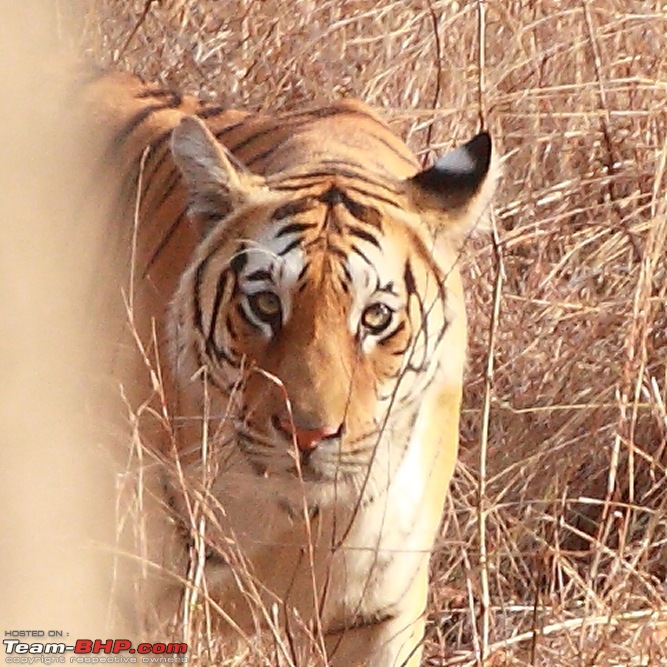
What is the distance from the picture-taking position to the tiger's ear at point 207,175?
2.16 m

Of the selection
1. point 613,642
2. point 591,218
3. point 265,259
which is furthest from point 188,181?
point 591,218

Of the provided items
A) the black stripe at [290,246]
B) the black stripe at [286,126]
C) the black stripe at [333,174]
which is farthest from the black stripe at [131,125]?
the black stripe at [290,246]

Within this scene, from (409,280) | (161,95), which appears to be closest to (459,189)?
(409,280)

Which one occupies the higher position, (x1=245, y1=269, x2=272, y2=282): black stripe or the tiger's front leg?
(x1=245, y1=269, x2=272, y2=282): black stripe

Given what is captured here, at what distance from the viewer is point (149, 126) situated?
276cm

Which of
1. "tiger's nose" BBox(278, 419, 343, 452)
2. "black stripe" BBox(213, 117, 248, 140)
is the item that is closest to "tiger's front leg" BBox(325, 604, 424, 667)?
"tiger's nose" BBox(278, 419, 343, 452)

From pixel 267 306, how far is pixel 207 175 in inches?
11.3

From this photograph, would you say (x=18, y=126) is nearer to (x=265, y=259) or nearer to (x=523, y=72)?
(x=265, y=259)

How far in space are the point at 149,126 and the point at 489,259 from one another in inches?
37.0

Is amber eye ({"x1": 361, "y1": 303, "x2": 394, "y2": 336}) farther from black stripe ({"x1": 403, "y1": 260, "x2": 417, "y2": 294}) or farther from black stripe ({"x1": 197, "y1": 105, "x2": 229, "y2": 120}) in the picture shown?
black stripe ({"x1": 197, "y1": 105, "x2": 229, "y2": 120})

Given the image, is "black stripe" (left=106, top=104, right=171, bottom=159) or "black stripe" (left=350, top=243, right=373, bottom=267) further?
"black stripe" (left=106, top=104, right=171, bottom=159)

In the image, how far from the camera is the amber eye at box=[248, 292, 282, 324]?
2.03m

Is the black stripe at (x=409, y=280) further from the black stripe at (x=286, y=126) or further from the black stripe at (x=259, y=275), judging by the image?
the black stripe at (x=286, y=126)

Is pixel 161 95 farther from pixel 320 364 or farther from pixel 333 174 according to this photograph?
pixel 320 364
